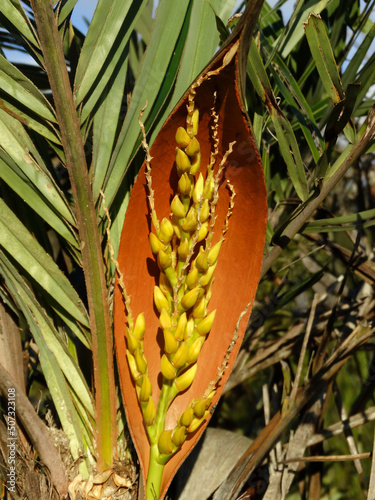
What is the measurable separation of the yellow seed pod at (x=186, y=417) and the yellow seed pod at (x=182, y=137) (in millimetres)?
339

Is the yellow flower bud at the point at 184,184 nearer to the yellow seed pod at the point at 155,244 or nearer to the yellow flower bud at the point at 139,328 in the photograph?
the yellow seed pod at the point at 155,244

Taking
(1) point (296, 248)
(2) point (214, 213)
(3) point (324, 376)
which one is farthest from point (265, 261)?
(1) point (296, 248)

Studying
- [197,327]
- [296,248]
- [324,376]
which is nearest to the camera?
[197,327]

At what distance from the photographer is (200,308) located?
0.67m

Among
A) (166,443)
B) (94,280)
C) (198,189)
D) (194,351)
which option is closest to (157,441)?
(166,443)

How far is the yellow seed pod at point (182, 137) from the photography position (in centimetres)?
65

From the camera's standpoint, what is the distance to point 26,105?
0.69m

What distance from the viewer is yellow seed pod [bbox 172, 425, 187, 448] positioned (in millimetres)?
641

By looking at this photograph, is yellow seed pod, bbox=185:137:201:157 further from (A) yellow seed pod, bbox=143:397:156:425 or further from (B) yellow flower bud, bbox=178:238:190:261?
(A) yellow seed pod, bbox=143:397:156:425

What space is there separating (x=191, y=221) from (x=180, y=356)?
0.17 meters

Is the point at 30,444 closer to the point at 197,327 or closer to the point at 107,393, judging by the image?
the point at 107,393

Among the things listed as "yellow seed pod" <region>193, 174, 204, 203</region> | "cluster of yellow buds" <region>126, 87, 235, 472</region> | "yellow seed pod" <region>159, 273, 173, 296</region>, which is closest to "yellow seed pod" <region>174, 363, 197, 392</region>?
"cluster of yellow buds" <region>126, 87, 235, 472</region>

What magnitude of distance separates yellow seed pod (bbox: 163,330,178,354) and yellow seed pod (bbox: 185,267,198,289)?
0.22 ft

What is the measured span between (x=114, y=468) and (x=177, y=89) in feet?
1.83
